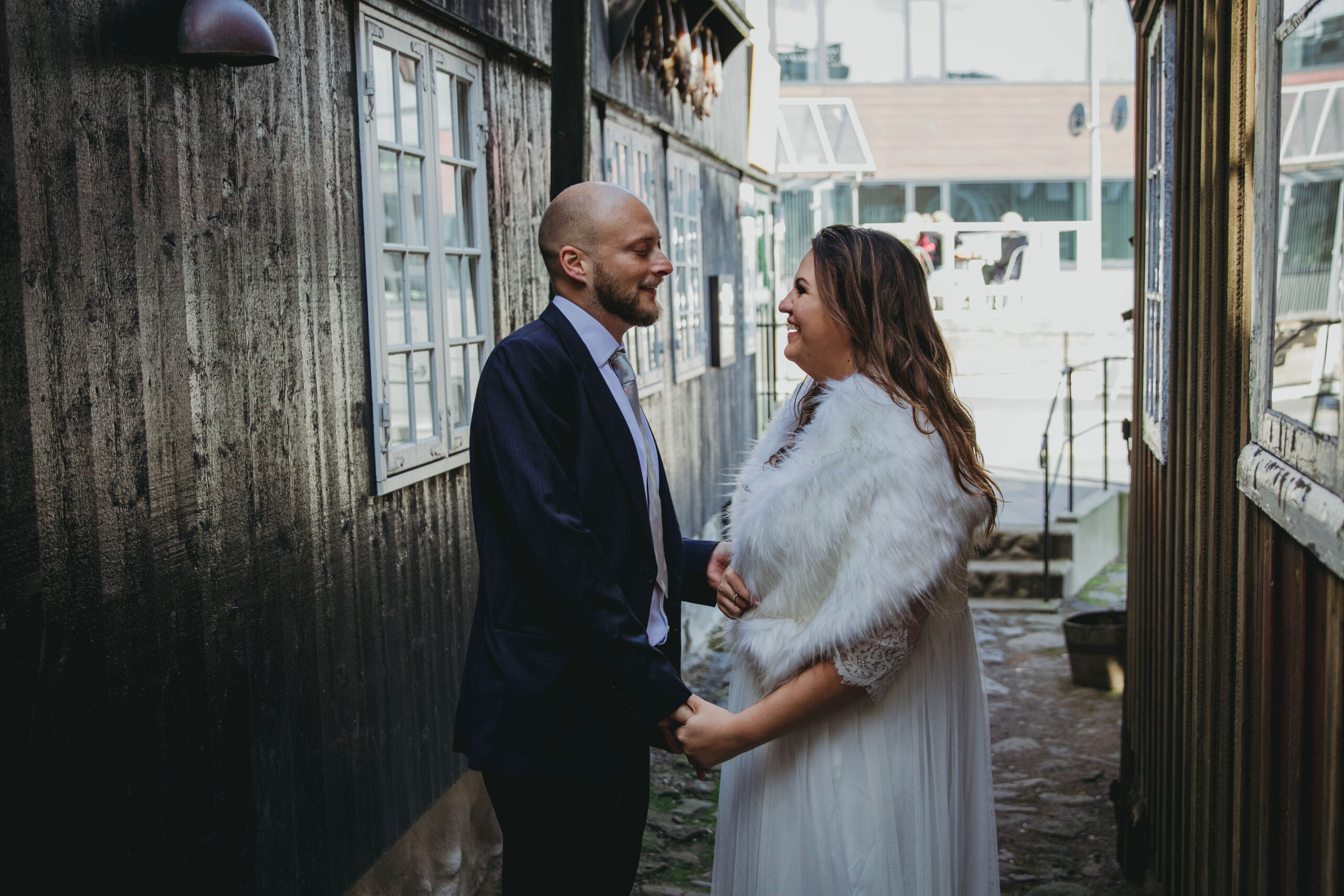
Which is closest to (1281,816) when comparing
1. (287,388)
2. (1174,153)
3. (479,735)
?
(479,735)

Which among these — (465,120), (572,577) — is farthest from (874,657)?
(465,120)

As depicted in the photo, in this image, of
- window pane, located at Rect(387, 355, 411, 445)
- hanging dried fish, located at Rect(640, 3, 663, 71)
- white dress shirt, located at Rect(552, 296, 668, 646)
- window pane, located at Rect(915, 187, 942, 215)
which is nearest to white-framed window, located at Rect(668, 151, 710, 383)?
hanging dried fish, located at Rect(640, 3, 663, 71)

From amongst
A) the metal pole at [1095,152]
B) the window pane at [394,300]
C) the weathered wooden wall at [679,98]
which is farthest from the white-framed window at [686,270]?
the metal pole at [1095,152]

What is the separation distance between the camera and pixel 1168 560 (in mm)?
3789

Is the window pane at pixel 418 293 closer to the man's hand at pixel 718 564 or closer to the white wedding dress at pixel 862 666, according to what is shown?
the man's hand at pixel 718 564

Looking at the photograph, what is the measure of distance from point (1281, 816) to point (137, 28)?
2.89 m

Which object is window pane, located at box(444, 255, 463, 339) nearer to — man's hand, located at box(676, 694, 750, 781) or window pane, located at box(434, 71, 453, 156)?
window pane, located at box(434, 71, 453, 156)

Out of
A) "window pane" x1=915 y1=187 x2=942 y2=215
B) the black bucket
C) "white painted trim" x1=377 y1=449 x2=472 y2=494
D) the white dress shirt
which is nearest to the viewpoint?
the white dress shirt

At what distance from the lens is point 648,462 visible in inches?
104

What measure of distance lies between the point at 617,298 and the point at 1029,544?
772 centimetres

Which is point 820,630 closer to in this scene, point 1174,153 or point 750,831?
point 750,831

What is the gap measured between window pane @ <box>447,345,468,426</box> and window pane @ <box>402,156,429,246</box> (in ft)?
1.71

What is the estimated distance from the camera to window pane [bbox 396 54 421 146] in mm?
4262

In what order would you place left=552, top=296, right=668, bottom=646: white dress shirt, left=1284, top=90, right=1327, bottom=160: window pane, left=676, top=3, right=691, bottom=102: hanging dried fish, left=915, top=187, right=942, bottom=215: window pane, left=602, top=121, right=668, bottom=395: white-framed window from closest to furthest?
left=1284, top=90, right=1327, bottom=160: window pane
left=552, top=296, right=668, bottom=646: white dress shirt
left=602, top=121, right=668, bottom=395: white-framed window
left=676, top=3, right=691, bottom=102: hanging dried fish
left=915, top=187, right=942, bottom=215: window pane
